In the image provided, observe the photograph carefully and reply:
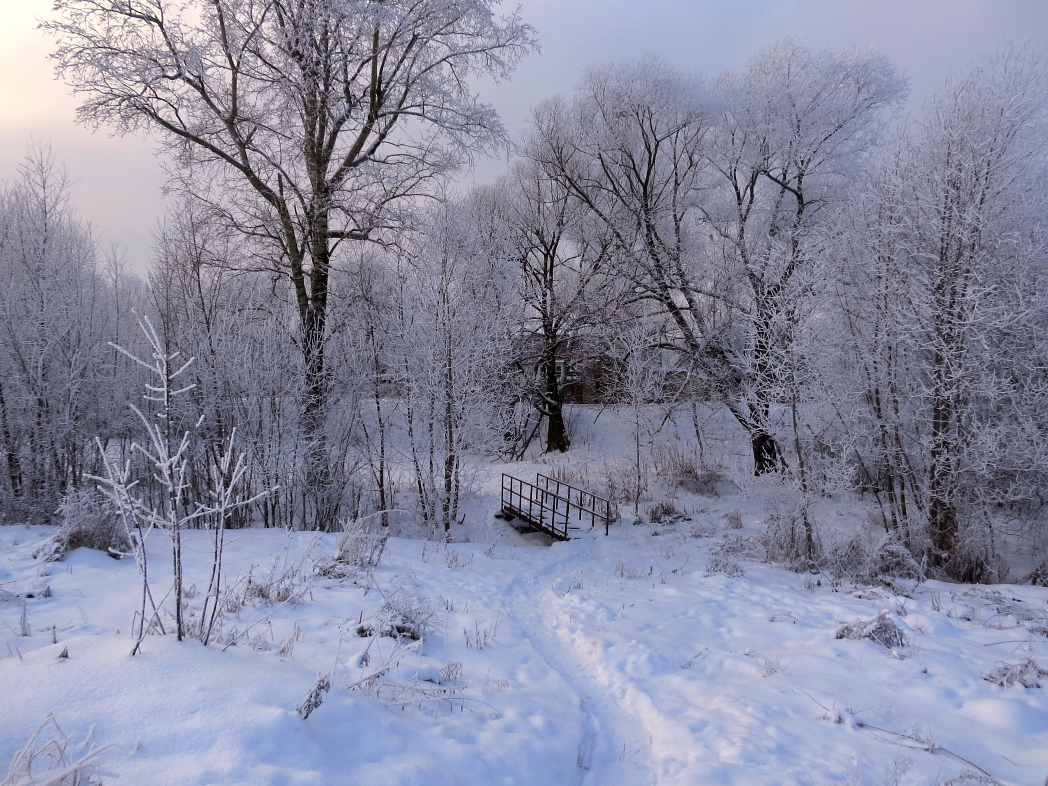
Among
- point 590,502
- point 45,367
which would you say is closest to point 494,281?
point 590,502

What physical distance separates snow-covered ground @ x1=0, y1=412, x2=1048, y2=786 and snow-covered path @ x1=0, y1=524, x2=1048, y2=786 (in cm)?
2

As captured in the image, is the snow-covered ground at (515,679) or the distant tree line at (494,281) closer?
the snow-covered ground at (515,679)

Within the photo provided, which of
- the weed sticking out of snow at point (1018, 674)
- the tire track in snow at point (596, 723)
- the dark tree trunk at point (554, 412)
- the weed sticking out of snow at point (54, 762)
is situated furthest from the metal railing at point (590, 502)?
the weed sticking out of snow at point (54, 762)

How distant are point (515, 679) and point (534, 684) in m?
0.15

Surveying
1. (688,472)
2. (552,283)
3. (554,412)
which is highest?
(552,283)

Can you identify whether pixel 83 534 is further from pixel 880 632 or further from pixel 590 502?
pixel 590 502

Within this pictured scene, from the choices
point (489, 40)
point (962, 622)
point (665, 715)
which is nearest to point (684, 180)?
point (489, 40)

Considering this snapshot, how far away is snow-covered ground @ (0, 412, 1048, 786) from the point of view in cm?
226

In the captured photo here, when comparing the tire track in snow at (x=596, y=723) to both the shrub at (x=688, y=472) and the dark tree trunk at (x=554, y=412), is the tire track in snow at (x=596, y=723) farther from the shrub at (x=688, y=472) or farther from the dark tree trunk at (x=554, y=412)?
the dark tree trunk at (x=554, y=412)

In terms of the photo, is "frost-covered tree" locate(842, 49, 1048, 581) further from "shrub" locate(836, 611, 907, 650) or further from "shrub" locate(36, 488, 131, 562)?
"shrub" locate(36, 488, 131, 562)

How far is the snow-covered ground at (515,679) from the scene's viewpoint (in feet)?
7.41

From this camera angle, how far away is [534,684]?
398 cm

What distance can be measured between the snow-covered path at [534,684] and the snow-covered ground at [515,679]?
0.02 metres

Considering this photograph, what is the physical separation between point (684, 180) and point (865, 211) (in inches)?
322
